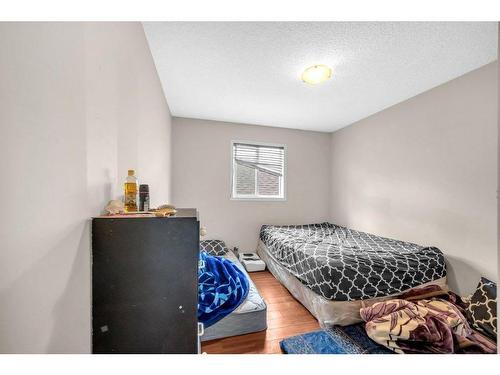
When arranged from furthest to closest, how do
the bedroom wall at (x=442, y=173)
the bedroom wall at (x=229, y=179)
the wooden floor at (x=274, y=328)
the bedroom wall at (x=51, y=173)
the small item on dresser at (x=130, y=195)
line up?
the bedroom wall at (x=229, y=179)
the bedroom wall at (x=442, y=173)
the wooden floor at (x=274, y=328)
the small item on dresser at (x=130, y=195)
the bedroom wall at (x=51, y=173)

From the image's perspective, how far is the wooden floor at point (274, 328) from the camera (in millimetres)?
1521

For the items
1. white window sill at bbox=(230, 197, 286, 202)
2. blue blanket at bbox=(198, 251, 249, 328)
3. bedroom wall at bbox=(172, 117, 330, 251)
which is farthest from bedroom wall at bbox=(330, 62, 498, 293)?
blue blanket at bbox=(198, 251, 249, 328)

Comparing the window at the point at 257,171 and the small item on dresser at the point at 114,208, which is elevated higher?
the window at the point at 257,171

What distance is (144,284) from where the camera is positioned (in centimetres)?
76

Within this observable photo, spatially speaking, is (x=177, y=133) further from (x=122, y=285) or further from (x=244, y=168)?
(x=122, y=285)

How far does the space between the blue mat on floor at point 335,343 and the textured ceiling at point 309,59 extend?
2.32m

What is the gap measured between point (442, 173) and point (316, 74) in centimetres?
175

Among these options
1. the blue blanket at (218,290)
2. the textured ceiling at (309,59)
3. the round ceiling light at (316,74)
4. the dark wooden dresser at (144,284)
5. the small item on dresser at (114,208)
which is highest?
the textured ceiling at (309,59)

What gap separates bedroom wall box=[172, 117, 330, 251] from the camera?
3.27 meters

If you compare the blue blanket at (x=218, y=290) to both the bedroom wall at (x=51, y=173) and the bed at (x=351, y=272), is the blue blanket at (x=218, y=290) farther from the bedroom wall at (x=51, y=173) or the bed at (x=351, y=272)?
the bedroom wall at (x=51, y=173)

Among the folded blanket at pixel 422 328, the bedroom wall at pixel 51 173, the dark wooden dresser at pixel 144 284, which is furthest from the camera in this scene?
the folded blanket at pixel 422 328

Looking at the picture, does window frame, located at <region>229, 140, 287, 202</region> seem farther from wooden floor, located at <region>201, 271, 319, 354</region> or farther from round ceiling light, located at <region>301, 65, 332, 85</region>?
round ceiling light, located at <region>301, 65, 332, 85</region>


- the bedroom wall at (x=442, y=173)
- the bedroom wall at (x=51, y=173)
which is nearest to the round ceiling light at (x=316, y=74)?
the bedroom wall at (x=442, y=173)
